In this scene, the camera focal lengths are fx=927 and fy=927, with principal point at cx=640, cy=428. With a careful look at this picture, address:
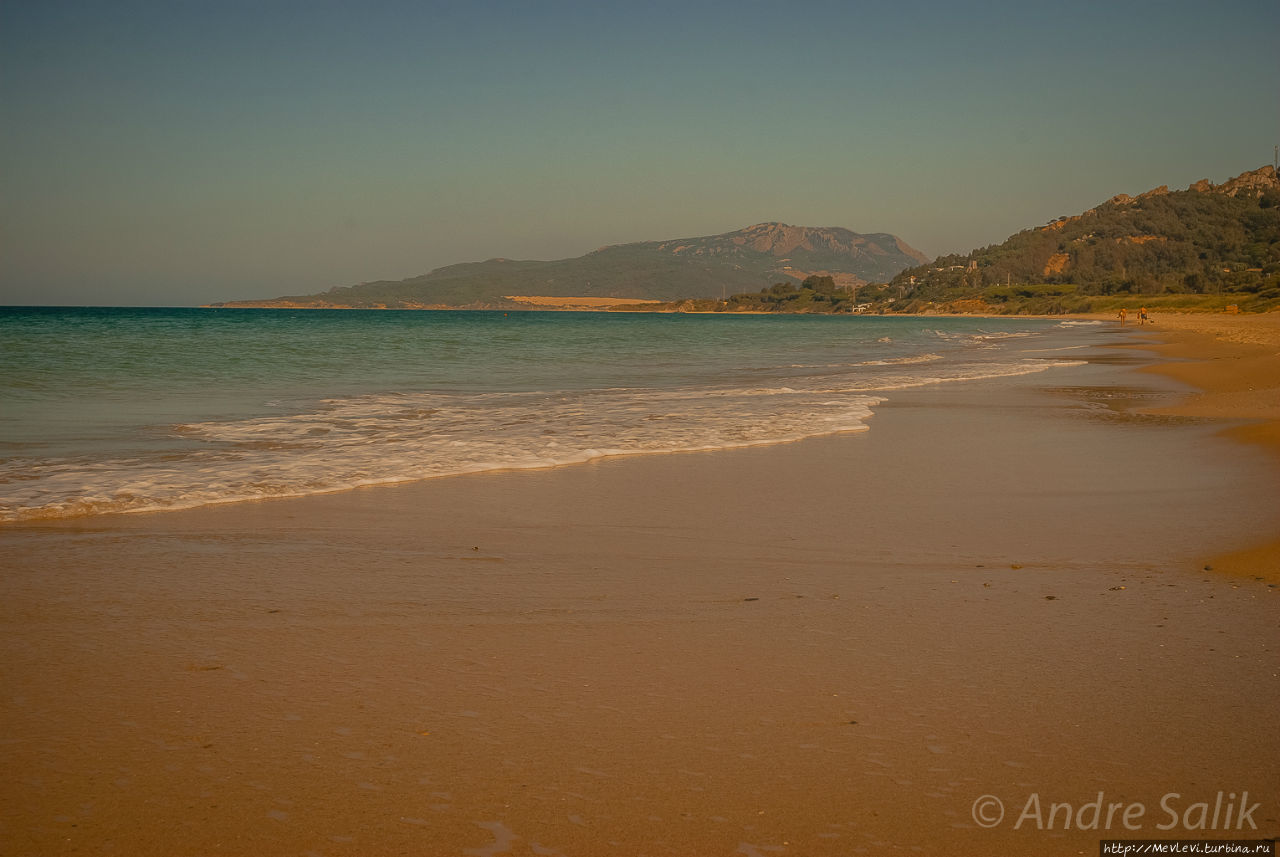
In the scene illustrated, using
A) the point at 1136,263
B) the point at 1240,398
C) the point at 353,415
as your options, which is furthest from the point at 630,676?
the point at 1136,263

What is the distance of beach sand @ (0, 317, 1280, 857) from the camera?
8.11ft

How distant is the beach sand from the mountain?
116m

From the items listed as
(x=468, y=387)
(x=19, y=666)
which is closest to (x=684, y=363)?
(x=468, y=387)

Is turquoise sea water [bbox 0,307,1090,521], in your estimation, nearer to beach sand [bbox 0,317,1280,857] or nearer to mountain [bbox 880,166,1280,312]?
beach sand [bbox 0,317,1280,857]

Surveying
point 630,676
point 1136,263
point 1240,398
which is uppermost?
point 1136,263

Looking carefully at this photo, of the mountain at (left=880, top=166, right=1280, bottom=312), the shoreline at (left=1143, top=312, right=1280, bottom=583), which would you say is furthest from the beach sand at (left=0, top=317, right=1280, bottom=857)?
the mountain at (left=880, top=166, right=1280, bottom=312)

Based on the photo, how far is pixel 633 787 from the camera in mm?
2605

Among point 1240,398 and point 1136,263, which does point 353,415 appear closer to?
point 1240,398

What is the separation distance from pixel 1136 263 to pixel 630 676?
7201 inches

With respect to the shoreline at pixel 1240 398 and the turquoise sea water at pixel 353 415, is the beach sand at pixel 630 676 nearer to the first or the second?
the shoreline at pixel 1240 398

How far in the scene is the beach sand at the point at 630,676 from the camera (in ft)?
8.11

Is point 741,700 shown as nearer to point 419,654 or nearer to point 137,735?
point 419,654

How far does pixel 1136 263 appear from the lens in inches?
6368

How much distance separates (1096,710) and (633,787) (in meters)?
1.60
